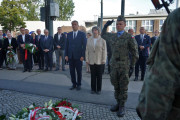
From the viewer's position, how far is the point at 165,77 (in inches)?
37.2

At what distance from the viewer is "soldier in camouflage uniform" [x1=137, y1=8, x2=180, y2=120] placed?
3.09 feet

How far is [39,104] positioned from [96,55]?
2094 mm

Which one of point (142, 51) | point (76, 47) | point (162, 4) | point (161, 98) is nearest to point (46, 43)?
point (76, 47)

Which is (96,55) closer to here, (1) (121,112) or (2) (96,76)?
(2) (96,76)

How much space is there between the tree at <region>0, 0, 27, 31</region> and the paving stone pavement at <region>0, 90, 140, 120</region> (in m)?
25.5

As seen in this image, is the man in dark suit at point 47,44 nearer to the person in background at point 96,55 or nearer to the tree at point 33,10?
the person in background at point 96,55

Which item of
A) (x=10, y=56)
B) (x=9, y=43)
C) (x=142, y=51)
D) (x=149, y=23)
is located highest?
(x=149, y=23)

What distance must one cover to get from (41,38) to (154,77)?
27.6 feet

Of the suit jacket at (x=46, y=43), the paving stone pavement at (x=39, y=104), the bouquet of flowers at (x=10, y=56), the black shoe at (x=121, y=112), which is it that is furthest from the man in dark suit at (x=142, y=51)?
the bouquet of flowers at (x=10, y=56)

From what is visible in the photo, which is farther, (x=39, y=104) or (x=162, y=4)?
(x=39, y=104)

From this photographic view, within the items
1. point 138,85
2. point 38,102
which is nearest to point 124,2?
point 138,85

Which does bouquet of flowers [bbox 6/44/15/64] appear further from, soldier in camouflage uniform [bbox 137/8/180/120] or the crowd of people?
soldier in camouflage uniform [bbox 137/8/180/120]

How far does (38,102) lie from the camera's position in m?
4.46

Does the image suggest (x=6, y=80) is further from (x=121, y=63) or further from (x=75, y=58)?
(x=121, y=63)
